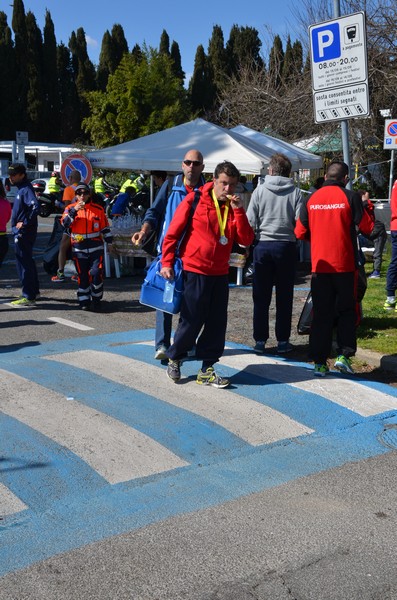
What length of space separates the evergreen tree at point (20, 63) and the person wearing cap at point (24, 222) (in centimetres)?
4998

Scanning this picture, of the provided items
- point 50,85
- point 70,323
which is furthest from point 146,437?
point 50,85

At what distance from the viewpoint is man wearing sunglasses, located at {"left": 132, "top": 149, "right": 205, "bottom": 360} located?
6.69m

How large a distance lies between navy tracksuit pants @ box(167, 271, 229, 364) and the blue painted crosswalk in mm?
341

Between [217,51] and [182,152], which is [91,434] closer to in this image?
[182,152]

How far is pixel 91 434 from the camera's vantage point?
5.45 metres

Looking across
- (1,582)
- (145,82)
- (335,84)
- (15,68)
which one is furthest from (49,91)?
(1,582)

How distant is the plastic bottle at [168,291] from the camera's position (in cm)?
633

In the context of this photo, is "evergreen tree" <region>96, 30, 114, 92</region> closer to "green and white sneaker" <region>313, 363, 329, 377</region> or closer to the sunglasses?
the sunglasses

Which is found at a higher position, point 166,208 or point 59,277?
point 166,208

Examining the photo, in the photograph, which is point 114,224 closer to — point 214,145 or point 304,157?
point 214,145

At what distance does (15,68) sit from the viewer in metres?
57.9

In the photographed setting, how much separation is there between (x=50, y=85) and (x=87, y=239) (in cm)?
5228

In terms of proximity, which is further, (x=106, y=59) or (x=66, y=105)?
(x=106, y=59)

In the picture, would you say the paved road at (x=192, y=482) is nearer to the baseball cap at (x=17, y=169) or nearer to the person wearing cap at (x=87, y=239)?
the person wearing cap at (x=87, y=239)
